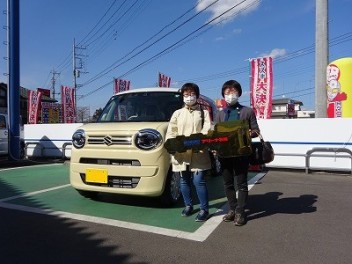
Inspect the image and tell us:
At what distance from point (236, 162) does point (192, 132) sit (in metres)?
0.68

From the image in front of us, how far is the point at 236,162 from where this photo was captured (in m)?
4.56

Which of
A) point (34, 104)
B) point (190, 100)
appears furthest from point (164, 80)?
point (190, 100)

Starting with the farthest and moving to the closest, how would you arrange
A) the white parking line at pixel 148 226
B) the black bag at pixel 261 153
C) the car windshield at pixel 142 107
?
the car windshield at pixel 142 107 → the black bag at pixel 261 153 → the white parking line at pixel 148 226

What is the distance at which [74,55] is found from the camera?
151ft

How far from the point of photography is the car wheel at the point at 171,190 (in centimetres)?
514

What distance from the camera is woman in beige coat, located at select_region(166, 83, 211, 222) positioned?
4.58 m

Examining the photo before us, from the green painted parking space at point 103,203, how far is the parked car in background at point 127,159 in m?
0.27

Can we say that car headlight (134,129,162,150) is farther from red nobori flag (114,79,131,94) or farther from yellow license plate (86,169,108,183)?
red nobori flag (114,79,131,94)

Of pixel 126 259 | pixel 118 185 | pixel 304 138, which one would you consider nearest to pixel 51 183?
pixel 118 185

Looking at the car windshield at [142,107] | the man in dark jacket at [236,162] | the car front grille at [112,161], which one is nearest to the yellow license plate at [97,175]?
the car front grille at [112,161]

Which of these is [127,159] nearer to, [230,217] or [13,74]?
[230,217]

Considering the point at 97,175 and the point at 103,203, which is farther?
the point at 103,203

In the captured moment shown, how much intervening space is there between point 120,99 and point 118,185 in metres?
1.89

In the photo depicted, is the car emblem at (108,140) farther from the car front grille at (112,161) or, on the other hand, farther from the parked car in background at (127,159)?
the car front grille at (112,161)
